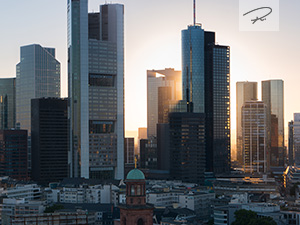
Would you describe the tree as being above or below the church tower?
below

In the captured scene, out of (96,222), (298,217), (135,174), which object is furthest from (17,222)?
(298,217)

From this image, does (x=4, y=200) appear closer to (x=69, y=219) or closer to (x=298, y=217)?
(x=69, y=219)

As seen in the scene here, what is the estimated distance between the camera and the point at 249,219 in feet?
531

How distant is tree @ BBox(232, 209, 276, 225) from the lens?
157 m

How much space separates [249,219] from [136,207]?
54139 mm

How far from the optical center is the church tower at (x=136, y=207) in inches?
4528

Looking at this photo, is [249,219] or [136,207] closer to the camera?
[136,207]

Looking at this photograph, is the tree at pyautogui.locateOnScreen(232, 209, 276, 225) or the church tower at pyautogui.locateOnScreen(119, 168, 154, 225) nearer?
the church tower at pyautogui.locateOnScreen(119, 168, 154, 225)

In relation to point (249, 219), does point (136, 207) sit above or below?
above

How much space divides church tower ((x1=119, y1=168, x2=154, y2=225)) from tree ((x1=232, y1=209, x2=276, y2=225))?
157 ft

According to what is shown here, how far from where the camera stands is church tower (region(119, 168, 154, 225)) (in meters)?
115

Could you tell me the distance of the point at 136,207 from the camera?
11525cm

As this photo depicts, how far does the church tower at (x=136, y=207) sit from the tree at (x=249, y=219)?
157 feet

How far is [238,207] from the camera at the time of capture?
577 feet
